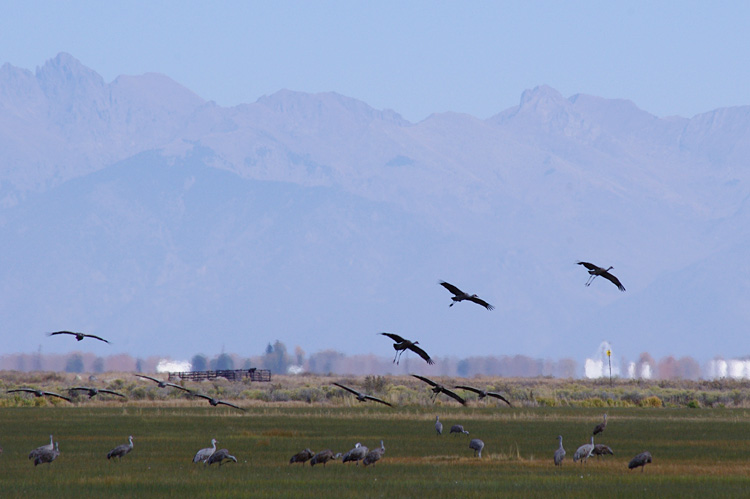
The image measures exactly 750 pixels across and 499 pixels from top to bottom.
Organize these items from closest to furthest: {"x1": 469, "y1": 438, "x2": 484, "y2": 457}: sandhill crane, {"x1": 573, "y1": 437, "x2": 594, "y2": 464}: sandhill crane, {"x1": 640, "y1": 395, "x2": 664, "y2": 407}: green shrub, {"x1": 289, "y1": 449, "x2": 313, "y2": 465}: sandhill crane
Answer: {"x1": 289, "y1": 449, "x2": 313, "y2": 465}: sandhill crane, {"x1": 573, "y1": 437, "x2": 594, "y2": 464}: sandhill crane, {"x1": 469, "y1": 438, "x2": 484, "y2": 457}: sandhill crane, {"x1": 640, "y1": 395, "x2": 664, "y2": 407}: green shrub

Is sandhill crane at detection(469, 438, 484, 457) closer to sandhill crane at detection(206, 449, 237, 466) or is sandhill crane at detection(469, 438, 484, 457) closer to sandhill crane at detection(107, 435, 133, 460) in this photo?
sandhill crane at detection(206, 449, 237, 466)

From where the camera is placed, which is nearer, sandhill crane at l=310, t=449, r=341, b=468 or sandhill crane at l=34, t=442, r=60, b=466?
sandhill crane at l=34, t=442, r=60, b=466

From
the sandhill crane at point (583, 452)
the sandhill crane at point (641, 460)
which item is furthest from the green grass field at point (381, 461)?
the sandhill crane at point (583, 452)

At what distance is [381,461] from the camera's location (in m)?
37.2

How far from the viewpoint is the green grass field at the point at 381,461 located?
29.6 m

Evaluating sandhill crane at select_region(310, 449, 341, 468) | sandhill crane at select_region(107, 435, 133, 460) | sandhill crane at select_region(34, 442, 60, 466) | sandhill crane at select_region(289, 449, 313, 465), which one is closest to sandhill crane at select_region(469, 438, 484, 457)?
sandhill crane at select_region(310, 449, 341, 468)

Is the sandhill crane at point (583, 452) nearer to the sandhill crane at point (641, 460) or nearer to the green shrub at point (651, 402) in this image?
the sandhill crane at point (641, 460)

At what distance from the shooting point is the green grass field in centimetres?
2962

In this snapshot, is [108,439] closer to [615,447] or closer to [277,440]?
[277,440]

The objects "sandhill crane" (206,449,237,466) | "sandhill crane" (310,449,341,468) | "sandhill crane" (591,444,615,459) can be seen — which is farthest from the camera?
"sandhill crane" (591,444,615,459)

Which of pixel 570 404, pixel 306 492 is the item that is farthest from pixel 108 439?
pixel 570 404

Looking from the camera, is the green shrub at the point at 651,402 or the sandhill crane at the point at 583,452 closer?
the sandhill crane at the point at 583,452

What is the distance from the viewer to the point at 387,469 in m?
34.7

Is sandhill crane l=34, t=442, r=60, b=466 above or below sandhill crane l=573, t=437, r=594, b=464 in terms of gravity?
below
